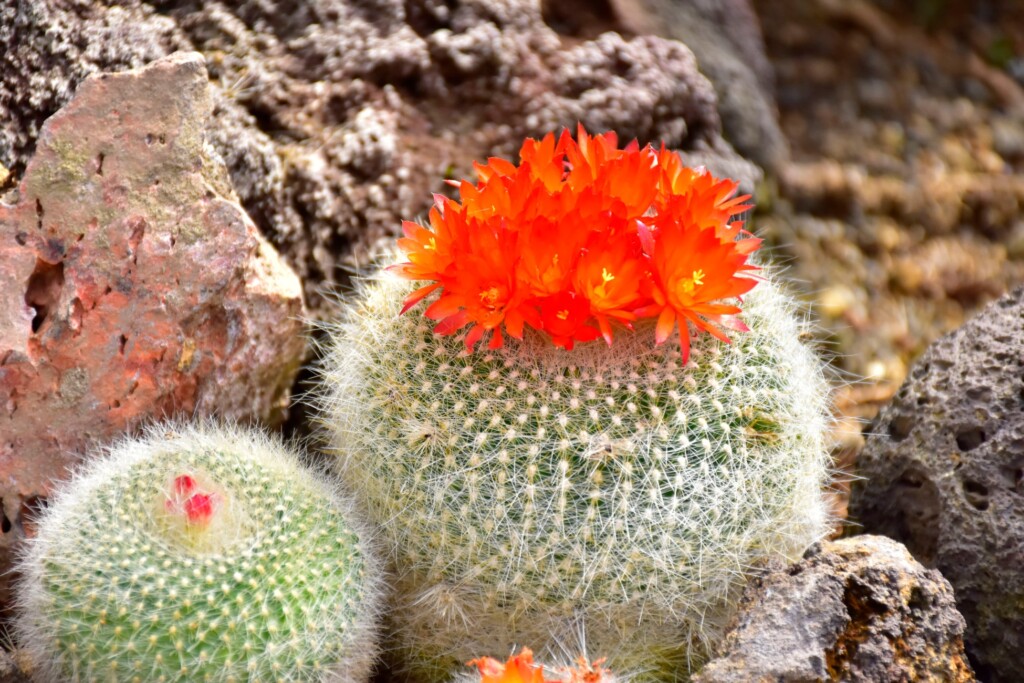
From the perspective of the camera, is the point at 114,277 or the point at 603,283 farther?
the point at 114,277

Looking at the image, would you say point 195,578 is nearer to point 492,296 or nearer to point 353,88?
point 492,296

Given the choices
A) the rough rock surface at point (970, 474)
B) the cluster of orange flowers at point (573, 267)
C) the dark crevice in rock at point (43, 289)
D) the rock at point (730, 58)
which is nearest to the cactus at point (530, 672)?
the cluster of orange flowers at point (573, 267)

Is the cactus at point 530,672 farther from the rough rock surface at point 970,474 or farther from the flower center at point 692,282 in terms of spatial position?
the rough rock surface at point 970,474

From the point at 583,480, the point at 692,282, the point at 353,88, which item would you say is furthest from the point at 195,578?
the point at 353,88

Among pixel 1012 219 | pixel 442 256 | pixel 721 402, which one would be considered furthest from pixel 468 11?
pixel 1012 219

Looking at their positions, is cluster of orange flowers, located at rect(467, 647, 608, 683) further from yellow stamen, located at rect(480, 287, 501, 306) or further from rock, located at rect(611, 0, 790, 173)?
rock, located at rect(611, 0, 790, 173)

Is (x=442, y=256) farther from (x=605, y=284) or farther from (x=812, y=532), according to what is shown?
(x=812, y=532)
